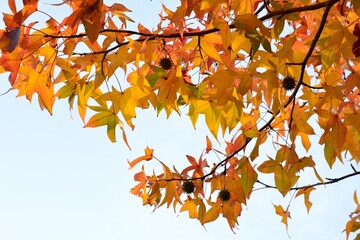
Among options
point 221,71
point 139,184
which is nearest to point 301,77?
point 221,71

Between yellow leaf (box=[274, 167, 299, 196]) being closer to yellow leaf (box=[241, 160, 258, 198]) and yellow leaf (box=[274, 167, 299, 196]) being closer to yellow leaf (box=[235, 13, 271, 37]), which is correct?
yellow leaf (box=[241, 160, 258, 198])

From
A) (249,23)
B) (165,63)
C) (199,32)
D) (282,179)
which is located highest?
(165,63)

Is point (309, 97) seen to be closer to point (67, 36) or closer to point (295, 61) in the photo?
point (295, 61)

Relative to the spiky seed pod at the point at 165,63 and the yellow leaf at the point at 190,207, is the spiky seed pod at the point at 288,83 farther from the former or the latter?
the yellow leaf at the point at 190,207

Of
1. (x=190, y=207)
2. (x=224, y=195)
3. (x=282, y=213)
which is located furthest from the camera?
(x=282, y=213)

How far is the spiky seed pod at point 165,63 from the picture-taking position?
153cm

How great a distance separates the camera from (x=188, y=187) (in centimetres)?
185

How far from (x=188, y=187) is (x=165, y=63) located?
53 cm

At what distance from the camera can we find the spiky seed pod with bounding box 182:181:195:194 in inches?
72.2

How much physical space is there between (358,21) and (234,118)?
1.36 feet

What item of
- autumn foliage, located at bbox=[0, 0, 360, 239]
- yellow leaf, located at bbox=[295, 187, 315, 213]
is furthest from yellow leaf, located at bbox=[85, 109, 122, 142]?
yellow leaf, located at bbox=[295, 187, 315, 213]

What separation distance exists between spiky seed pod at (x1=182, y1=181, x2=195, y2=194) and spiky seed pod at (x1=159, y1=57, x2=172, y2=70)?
49cm

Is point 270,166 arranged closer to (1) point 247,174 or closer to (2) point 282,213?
(1) point 247,174

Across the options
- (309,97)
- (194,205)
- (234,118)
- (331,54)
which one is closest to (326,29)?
(331,54)
